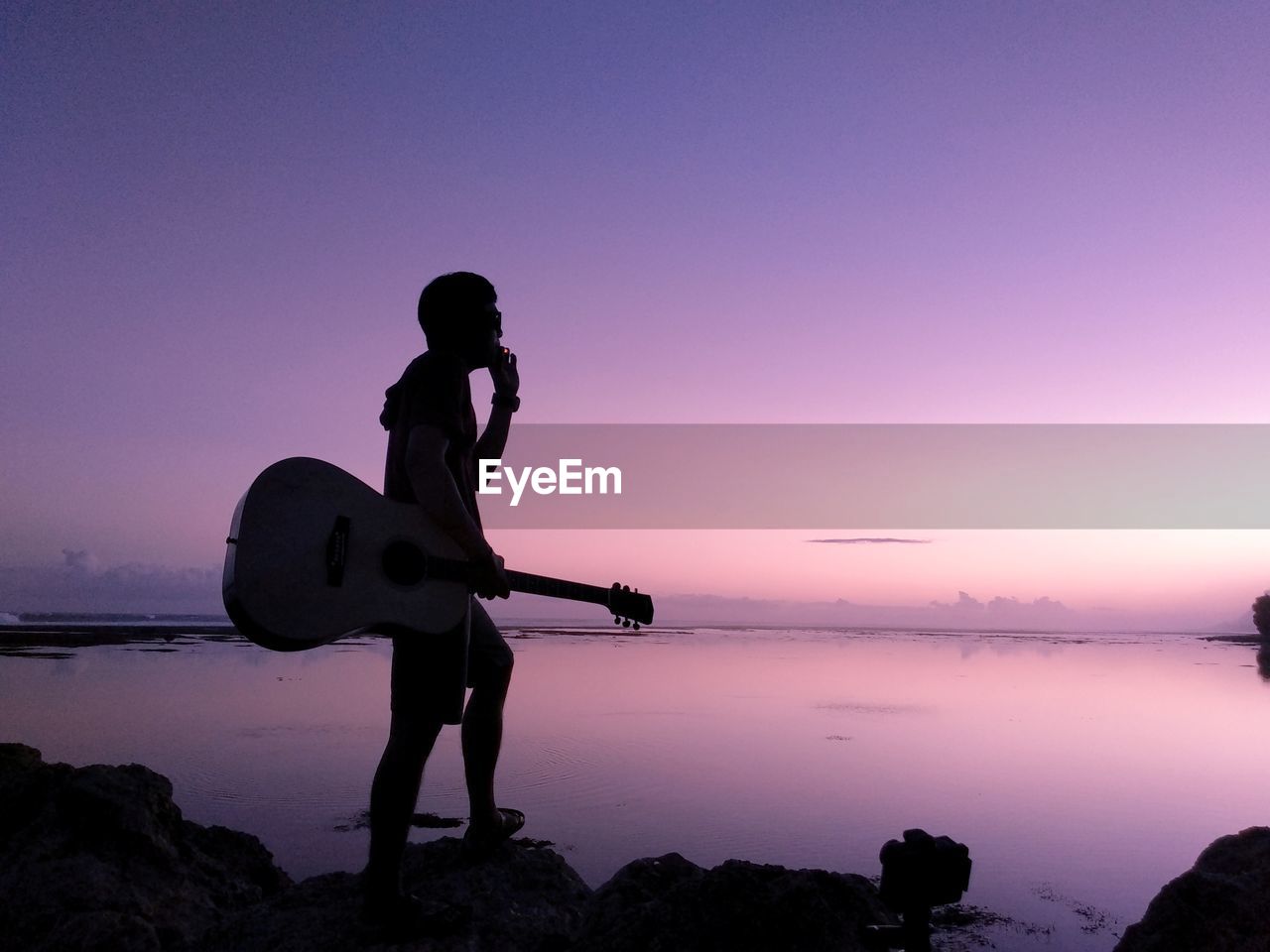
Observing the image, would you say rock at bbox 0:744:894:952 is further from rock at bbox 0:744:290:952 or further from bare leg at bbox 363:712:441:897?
bare leg at bbox 363:712:441:897

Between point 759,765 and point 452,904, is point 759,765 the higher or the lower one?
the lower one

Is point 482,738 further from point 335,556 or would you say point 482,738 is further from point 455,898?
point 335,556

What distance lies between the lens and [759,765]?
8.80 meters

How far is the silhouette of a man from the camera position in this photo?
3090 mm

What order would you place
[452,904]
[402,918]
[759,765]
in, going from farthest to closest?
1. [759,765]
2. [452,904]
3. [402,918]

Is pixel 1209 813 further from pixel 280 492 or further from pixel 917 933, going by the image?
pixel 280 492

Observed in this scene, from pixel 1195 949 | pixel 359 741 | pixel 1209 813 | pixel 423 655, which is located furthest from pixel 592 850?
pixel 1209 813

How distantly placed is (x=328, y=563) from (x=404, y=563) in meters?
0.30

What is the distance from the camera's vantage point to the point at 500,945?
323 cm

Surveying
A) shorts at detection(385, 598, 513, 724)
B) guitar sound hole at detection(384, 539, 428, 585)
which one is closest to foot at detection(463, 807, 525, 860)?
shorts at detection(385, 598, 513, 724)

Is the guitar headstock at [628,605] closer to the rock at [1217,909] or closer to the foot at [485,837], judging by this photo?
the foot at [485,837]

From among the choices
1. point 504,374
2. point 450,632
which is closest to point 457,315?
point 504,374

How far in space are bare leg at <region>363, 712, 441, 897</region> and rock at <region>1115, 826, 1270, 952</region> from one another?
3.09 meters

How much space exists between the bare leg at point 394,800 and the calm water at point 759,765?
9.53 feet
